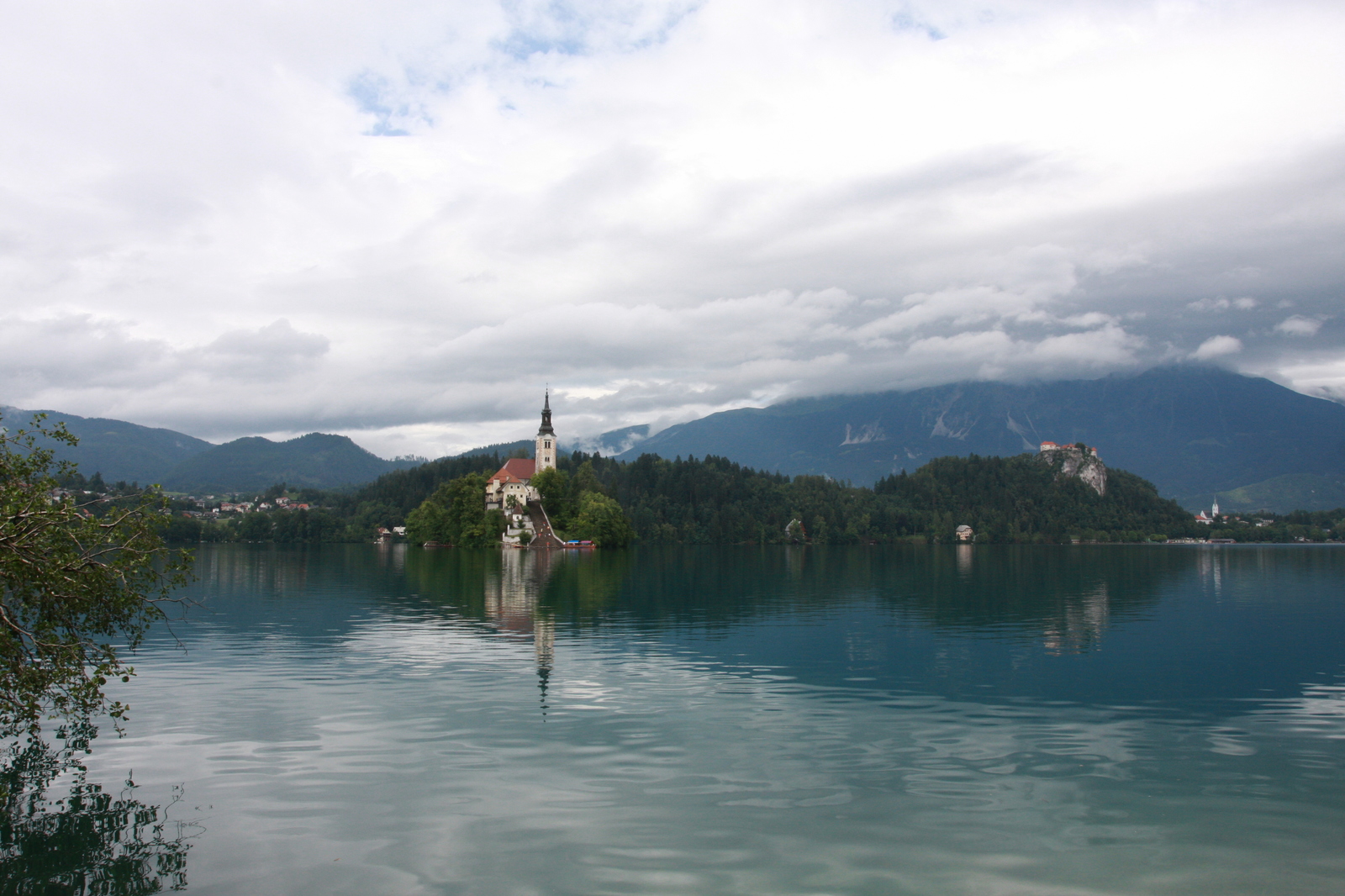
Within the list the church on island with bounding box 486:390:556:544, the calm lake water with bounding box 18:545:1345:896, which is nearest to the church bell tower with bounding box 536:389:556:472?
the church on island with bounding box 486:390:556:544

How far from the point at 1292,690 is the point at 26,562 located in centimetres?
3164

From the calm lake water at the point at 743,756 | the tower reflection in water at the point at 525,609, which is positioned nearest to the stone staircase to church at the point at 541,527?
the tower reflection in water at the point at 525,609

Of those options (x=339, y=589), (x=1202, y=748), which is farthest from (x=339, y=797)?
(x=339, y=589)

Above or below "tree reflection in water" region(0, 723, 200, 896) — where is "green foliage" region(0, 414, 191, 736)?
above

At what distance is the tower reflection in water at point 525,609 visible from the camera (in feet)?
101

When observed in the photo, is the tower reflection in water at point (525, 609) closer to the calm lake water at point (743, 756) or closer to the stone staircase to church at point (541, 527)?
the calm lake water at point (743, 756)

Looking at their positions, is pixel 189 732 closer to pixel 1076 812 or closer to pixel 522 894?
pixel 522 894

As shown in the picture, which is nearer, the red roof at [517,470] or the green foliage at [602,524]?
the green foliage at [602,524]

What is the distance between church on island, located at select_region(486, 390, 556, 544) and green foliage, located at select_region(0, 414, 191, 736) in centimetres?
12842

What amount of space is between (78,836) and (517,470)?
562 feet

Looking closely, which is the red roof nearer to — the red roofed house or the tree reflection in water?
the red roofed house

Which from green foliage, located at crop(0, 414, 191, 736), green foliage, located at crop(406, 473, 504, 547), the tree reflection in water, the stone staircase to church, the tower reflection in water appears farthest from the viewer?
green foliage, located at crop(406, 473, 504, 547)

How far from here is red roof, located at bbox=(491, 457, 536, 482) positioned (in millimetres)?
177750

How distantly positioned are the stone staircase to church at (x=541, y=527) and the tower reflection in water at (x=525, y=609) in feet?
156
